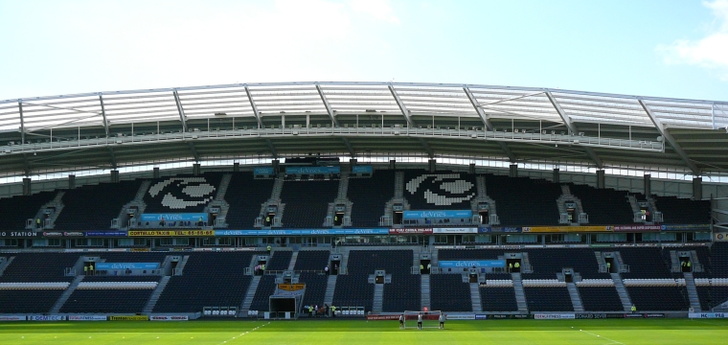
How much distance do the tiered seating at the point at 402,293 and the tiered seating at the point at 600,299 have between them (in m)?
12.4

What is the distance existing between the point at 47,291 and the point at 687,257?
171 feet

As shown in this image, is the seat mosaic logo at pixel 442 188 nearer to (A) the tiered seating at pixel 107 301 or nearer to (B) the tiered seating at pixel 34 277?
(A) the tiered seating at pixel 107 301

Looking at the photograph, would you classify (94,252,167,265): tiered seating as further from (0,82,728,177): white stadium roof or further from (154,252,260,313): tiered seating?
(0,82,728,177): white stadium roof

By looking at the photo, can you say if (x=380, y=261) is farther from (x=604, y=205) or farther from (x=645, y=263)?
(x=645, y=263)

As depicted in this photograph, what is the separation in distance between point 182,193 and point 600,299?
39751 millimetres

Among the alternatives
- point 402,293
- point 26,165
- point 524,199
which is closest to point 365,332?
point 402,293

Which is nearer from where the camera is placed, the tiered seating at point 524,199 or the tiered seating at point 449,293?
the tiered seating at point 449,293

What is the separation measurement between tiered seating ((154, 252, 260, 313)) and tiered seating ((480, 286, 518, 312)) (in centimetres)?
1878

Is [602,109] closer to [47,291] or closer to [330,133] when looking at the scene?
[330,133]

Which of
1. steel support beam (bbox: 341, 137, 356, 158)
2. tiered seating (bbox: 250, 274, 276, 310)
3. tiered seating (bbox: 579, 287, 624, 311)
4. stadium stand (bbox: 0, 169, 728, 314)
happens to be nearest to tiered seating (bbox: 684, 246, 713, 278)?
stadium stand (bbox: 0, 169, 728, 314)

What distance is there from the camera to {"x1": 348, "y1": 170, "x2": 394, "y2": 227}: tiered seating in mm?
72812

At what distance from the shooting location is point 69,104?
199 feet

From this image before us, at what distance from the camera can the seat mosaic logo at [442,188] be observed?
73562 mm

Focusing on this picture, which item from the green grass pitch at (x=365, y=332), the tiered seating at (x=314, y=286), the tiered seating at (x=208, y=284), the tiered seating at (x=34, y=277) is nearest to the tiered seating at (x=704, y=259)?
the green grass pitch at (x=365, y=332)
